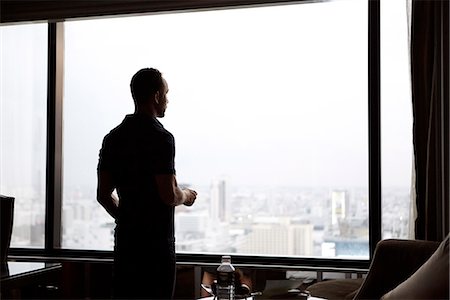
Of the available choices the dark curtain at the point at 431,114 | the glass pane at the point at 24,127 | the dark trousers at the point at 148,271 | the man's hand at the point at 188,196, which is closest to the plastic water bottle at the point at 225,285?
the dark trousers at the point at 148,271

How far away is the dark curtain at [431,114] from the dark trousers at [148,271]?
50.3 inches

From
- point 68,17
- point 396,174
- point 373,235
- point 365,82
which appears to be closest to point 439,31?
point 365,82

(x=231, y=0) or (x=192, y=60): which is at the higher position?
(x=231, y=0)

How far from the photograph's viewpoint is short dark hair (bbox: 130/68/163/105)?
2.96m

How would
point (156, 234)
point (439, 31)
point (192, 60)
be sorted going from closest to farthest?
point (156, 234) < point (439, 31) < point (192, 60)

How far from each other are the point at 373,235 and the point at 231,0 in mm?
1475

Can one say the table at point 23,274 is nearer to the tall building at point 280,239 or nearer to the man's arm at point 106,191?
the man's arm at point 106,191

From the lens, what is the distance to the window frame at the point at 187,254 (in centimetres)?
372

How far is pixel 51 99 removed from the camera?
4328 millimetres

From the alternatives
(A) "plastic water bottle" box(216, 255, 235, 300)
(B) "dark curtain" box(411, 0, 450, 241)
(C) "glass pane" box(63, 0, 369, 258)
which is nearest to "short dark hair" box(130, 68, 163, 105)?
(A) "plastic water bottle" box(216, 255, 235, 300)

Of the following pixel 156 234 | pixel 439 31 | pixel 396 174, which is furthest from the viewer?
pixel 396 174

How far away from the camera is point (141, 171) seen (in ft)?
9.47

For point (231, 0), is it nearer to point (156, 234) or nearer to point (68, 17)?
point (68, 17)

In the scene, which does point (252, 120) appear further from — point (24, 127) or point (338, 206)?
point (24, 127)
